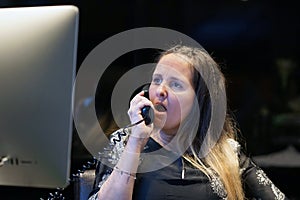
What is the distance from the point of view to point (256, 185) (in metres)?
1.33

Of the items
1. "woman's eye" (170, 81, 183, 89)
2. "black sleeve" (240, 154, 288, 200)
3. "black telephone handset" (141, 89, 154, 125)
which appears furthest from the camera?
"black sleeve" (240, 154, 288, 200)

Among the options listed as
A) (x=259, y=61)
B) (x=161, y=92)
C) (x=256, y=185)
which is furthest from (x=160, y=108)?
(x=259, y=61)

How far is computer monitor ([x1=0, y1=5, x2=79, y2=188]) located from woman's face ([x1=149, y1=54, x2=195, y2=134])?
276 mm

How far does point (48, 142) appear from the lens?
3.13 feet

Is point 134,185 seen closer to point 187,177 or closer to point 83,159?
point 187,177

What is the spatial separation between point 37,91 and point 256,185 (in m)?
0.76

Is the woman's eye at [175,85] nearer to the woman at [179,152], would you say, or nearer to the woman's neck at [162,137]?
the woman at [179,152]

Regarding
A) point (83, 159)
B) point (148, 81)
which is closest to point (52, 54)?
point (148, 81)

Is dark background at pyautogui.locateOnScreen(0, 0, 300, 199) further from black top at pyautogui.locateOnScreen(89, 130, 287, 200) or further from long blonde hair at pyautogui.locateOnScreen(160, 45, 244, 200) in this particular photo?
black top at pyautogui.locateOnScreen(89, 130, 287, 200)

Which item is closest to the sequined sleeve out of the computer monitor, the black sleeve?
the computer monitor

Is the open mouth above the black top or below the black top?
above

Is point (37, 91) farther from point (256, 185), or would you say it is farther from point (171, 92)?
point (256, 185)

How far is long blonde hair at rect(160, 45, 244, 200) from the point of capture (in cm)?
124

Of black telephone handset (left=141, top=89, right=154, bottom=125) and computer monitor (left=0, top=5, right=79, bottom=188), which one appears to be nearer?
computer monitor (left=0, top=5, right=79, bottom=188)
